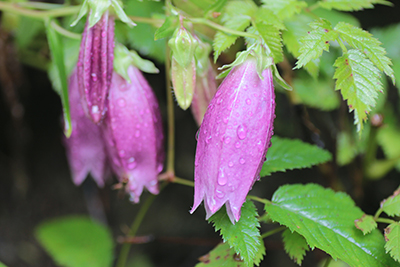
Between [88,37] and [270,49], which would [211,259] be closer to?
[270,49]

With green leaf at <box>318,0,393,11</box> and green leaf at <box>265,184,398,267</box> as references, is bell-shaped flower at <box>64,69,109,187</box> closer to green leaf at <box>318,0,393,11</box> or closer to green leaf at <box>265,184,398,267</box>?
green leaf at <box>265,184,398,267</box>

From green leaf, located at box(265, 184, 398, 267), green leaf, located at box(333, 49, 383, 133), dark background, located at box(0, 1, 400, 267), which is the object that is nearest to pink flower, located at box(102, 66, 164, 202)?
green leaf, located at box(265, 184, 398, 267)

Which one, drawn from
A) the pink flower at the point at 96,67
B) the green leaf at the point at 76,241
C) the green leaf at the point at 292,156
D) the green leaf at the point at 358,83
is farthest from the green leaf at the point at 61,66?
the green leaf at the point at 76,241

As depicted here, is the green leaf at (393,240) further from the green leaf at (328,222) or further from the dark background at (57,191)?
the dark background at (57,191)

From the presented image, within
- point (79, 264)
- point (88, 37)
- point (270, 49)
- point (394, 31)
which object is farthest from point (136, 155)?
point (394, 31)

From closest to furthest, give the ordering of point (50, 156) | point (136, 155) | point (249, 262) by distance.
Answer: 1. point (249, 262)
2. point (136, 155)
3. point (50, 156)

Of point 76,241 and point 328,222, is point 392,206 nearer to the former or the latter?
point 328,222
